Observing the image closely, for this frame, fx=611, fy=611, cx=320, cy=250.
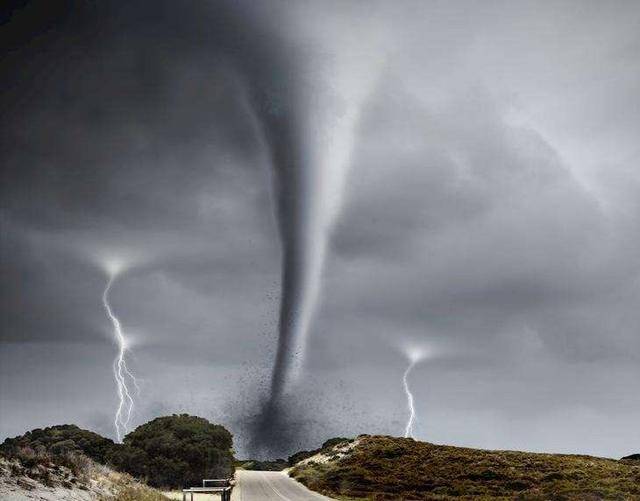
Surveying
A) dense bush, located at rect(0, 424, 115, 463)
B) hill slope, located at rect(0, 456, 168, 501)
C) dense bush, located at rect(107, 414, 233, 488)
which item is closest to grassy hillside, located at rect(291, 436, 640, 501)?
dense bush, located at rect(107, 414, 233, 488)

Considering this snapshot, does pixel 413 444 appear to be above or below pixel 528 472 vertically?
above

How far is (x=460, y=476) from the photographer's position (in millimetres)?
61781

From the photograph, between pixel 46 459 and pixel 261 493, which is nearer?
pixel 46 459

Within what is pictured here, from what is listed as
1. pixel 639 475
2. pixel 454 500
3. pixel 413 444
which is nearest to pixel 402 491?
pixel 454 500

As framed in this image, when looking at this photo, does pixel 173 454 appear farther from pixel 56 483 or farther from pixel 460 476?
pixel 56 483

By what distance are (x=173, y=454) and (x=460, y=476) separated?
28.5m

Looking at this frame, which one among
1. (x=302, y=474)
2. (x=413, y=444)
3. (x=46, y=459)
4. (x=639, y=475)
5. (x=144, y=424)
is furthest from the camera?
(x=413, y=444)

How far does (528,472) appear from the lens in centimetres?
6200

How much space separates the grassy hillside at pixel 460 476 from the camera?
1958 inches

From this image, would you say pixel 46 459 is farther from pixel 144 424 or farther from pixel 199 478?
pixel 144 424

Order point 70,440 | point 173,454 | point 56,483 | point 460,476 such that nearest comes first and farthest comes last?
1. point 56,483
2. point 173,454
3. point 460,476
4. point 70,440

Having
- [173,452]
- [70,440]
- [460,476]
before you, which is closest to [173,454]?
[173,452]

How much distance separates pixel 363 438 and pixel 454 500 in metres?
49.2

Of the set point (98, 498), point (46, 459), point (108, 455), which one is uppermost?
point (108, 455)
